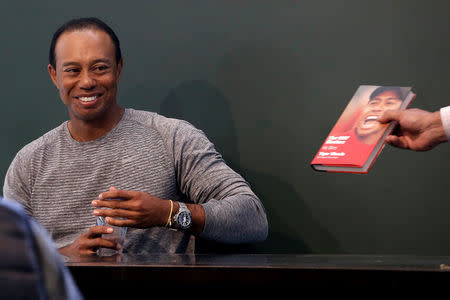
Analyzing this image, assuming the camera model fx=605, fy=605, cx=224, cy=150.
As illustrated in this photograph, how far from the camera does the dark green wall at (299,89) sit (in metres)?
2.22

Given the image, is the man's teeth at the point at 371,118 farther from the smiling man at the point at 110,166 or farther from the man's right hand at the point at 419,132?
the smiling man at the point at 110,166

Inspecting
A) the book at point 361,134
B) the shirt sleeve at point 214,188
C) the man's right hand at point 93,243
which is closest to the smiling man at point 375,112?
the book at point 361,134

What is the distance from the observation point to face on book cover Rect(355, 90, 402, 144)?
148 cm

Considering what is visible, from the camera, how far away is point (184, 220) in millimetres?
1948

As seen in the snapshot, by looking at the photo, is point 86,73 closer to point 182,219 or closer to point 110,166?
point 110,166

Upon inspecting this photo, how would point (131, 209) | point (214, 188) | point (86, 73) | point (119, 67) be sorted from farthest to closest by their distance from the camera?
point (119, 67), point (86, 73), point (214, 188), point (131, 209)

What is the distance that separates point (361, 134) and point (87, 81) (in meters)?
1.13

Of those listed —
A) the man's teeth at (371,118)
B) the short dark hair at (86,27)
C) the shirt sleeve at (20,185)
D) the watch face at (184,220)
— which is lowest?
the watch face at (184,220)

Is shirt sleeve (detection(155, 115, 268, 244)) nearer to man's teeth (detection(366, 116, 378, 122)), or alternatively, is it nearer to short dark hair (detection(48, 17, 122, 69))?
short dark hair (detection(48, 17, 122, 69))

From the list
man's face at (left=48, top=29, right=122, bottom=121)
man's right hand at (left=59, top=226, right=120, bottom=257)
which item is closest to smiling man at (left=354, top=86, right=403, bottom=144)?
man's right hand at (left=59, top=226, right=120, bottom=257)

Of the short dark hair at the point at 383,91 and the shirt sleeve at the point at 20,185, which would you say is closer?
the short dark hair at the point at 383,91

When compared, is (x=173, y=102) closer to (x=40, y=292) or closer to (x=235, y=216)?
(x=235, y=216)

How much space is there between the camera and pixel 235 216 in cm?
201

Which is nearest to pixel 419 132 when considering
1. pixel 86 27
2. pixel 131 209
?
pixel 131 209
